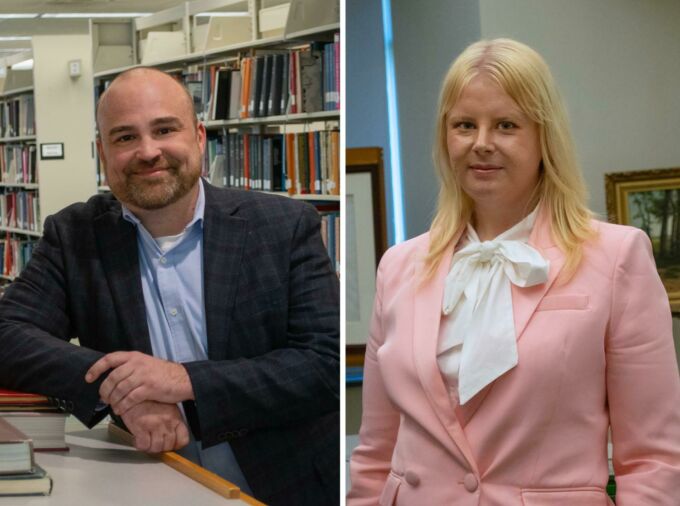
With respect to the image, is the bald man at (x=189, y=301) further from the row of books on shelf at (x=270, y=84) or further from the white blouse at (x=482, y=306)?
the white blouse at (x=482, y=306)

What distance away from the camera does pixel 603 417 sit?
3.61ft

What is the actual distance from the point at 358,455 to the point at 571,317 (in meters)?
0.45

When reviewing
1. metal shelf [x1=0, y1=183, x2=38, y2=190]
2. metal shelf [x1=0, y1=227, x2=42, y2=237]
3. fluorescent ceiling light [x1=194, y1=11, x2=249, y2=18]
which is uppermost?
fluorescent ceiling light [x1=194, y1=11, x2=249, y2=18]

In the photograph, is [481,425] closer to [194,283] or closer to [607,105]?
[194,283]

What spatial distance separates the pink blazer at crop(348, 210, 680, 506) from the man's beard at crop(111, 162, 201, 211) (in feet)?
2.05

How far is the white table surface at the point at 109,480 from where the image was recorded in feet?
4.08

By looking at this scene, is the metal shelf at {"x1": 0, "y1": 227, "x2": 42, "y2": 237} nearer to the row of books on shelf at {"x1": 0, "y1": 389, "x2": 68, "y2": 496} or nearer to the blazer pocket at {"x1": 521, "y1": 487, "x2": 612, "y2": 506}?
the row of books on shelf at {"x1": 0, "y1": 389, "x2": 68, "y2": 496}

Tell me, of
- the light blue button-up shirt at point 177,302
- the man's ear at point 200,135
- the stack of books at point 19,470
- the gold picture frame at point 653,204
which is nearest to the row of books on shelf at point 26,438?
the stack of books at point 19,470

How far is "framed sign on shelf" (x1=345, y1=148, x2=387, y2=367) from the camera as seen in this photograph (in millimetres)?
1793

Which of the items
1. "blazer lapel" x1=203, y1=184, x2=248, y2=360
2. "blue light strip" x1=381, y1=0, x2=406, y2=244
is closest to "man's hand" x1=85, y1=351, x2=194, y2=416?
"blazer lapel" x1=203, y1=184, x2=248, y2=360

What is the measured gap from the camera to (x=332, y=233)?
6.02 feet

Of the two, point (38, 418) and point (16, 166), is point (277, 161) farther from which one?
point (38, 418)

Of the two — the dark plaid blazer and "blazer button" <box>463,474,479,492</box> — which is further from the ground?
the dark plaid blazer

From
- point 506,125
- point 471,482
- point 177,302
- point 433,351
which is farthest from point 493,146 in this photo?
point 177,302
